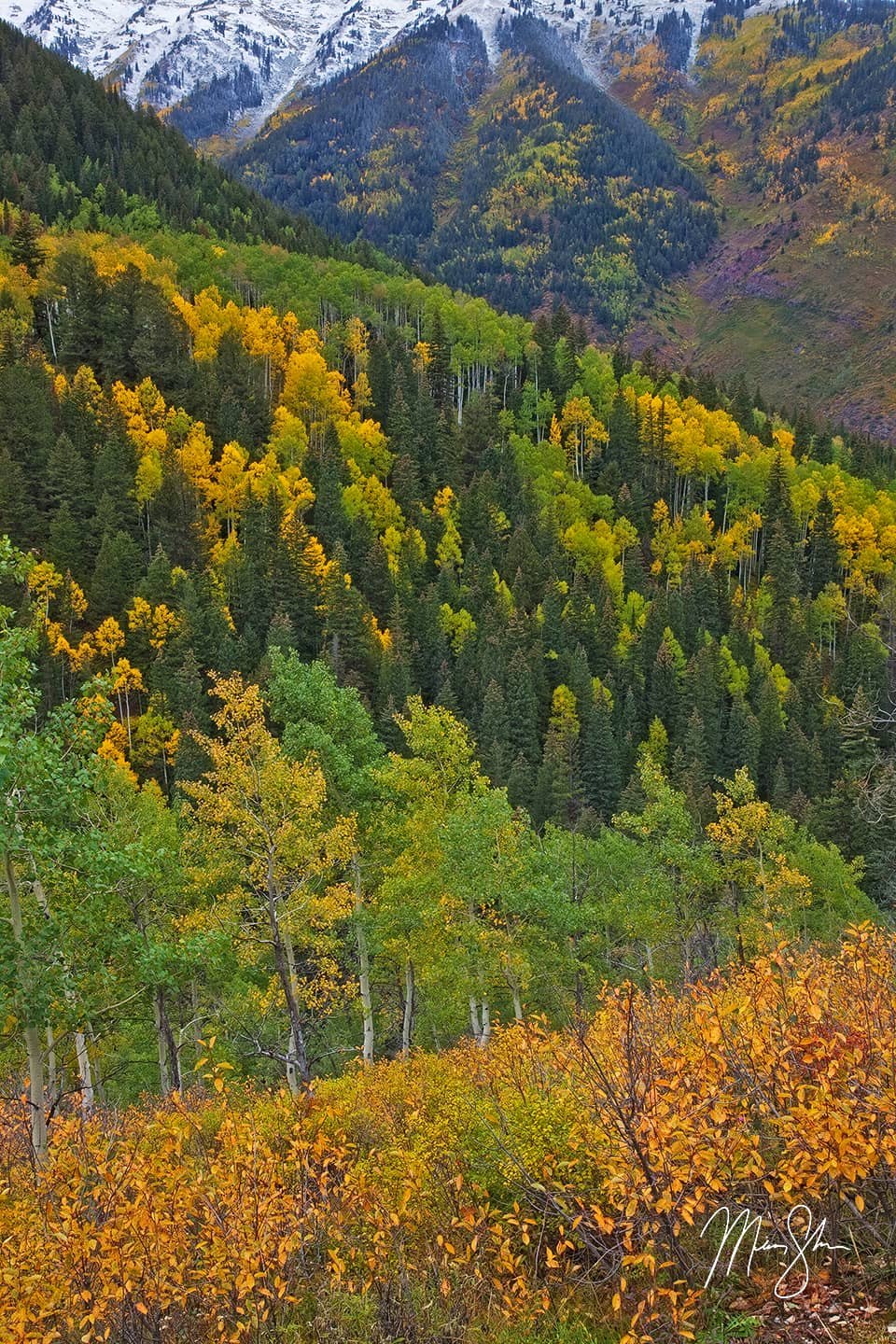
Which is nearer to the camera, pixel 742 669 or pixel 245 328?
pixel 742 669

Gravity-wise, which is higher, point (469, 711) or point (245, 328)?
point (245, 328)

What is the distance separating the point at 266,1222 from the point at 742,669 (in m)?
85.1

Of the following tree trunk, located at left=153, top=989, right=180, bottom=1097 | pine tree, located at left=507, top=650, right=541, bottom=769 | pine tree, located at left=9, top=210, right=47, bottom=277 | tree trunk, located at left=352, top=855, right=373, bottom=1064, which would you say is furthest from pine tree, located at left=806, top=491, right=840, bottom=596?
tree trunk, located at left=153, top=989, right=180, bottom=1097

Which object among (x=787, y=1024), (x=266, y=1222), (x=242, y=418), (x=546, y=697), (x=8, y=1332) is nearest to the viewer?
(x=8, y=1332)

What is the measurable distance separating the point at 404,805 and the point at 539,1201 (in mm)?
17534

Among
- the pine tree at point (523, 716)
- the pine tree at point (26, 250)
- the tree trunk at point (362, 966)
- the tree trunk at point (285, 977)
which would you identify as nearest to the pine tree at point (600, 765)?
the pine tree at point (523, 716)

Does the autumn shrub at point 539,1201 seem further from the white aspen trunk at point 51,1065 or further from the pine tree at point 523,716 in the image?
the pine tree at point 523,716

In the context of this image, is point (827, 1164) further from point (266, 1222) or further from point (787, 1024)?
point (266, 1222)

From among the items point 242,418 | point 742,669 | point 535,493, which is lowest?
point 742,669

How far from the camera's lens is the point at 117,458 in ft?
241

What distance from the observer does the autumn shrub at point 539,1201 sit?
716cm

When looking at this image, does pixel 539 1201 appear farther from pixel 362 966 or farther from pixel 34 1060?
pixel 362 966

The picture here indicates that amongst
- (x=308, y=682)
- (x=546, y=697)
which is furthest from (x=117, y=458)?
(x=308, y=682)

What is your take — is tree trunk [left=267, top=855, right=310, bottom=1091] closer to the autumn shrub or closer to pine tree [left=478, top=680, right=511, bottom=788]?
the autumn shrub
